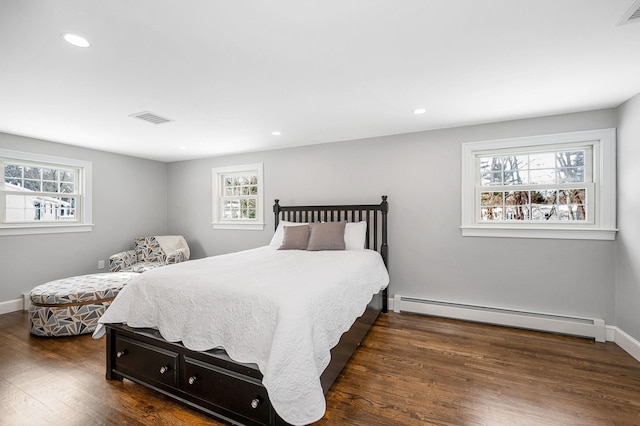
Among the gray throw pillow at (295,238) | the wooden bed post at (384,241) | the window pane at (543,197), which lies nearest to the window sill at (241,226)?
the gray throw pillow at (295,238)

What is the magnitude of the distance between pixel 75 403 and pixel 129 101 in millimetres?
2443

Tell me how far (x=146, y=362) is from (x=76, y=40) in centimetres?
213

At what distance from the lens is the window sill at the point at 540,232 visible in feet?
9.57

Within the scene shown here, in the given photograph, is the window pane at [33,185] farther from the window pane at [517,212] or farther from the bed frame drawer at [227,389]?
the window pane at [517,212]

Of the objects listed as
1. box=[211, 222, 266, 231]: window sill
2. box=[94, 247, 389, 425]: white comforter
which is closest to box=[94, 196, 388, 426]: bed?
box=[94, 247, 389, 425]: white comforter

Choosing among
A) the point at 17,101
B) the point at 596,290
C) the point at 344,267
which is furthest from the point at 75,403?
the point at 596,290

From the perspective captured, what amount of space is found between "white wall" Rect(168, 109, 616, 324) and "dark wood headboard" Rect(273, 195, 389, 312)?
0.56ft

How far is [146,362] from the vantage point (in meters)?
2.00

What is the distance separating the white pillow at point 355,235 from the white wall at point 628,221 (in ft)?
8.21

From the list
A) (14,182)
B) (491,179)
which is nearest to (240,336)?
(491,179)

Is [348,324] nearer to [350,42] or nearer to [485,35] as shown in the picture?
[350,42]

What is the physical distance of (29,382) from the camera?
2156mm

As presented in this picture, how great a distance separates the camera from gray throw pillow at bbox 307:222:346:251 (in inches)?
135

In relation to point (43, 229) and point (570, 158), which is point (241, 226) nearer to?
point (43, 229)
